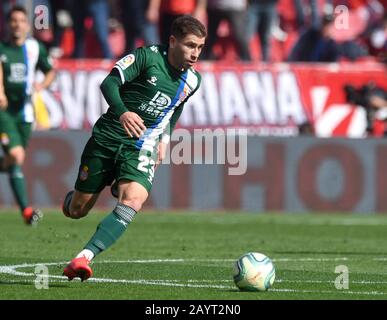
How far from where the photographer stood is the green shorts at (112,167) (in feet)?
31.2

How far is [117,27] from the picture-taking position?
21.4 metres

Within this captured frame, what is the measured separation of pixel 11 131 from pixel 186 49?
6359 mm

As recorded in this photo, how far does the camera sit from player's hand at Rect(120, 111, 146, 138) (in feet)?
29.8

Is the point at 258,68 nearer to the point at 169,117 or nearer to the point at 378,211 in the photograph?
the point at 378,211

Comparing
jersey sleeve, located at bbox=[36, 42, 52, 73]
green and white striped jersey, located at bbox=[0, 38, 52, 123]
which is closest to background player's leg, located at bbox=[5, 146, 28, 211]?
green and white striped jersey, located at bbox=[0, 38, 52, 123]

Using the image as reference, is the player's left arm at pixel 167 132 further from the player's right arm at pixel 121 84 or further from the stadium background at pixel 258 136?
the stadium background at pixel 258 136

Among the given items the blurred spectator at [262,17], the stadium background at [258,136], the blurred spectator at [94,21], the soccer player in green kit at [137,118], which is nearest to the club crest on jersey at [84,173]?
the soccer player in green kit at [137,118]

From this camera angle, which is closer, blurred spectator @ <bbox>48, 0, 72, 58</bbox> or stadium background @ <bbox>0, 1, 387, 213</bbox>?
stadium background @ <bbox>0, 1, 387, 213</bbox>

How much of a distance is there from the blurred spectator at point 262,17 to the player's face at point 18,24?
5.99m

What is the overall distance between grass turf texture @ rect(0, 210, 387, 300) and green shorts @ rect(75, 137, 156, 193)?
0.74 meters

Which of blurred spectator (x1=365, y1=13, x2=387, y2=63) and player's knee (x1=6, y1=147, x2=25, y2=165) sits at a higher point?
blurred spectator (x1=365, y1=13, x2=387, y2=63)

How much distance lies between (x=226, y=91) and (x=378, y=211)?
10.4ft
